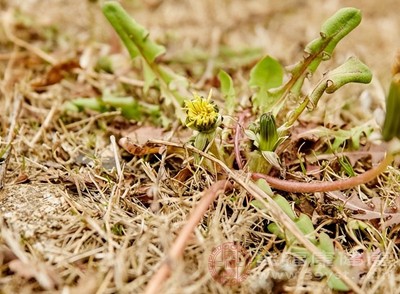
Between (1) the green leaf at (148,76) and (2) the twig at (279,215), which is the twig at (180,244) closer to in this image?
(2) the twig at (279,215)

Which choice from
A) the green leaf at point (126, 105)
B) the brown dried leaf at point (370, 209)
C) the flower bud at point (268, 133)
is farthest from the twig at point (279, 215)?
the green leaf at point (126, 105)


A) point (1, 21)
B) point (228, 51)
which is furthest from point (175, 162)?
point (1, 21)

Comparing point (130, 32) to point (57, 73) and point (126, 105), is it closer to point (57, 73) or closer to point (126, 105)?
point (126, 105)

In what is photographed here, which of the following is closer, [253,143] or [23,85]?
[253,143]

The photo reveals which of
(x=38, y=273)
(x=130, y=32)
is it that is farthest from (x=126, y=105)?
(x=38, y=273)

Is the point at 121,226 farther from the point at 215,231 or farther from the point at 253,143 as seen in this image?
the point at 253,143

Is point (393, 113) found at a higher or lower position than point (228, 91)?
higher
